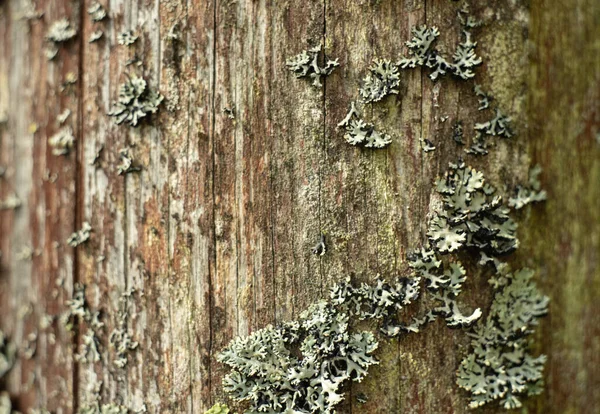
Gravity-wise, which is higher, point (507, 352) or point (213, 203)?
point (213, 203)

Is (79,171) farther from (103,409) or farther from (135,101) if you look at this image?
(103,409)

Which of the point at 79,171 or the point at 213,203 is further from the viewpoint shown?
the point at 79,171

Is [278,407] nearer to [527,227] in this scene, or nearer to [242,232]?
[242,232]

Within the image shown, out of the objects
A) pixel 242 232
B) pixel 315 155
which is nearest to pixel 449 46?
pixel 315 155

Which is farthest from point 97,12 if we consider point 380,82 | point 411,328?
point 411,328

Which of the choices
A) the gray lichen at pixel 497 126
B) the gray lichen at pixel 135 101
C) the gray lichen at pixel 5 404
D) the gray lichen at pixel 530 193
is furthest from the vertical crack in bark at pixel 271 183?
the gray lichen at pixel 5 404

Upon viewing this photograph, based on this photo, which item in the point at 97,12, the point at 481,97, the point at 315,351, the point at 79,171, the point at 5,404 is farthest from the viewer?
the point at 5,404

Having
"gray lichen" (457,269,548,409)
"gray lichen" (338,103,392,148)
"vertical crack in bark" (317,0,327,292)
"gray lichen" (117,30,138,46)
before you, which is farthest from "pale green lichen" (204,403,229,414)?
"gray lichen" (117,30,138,46)
